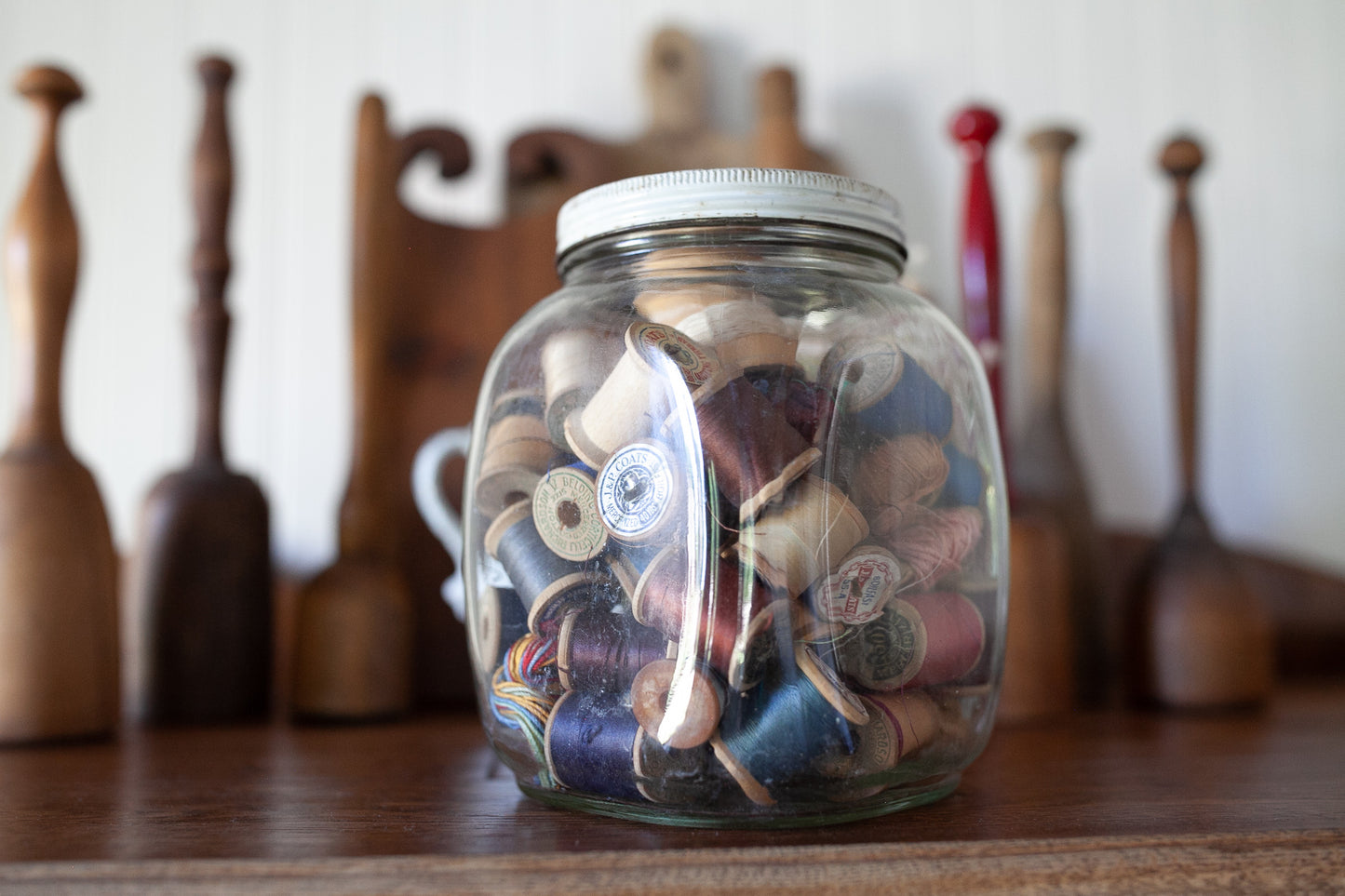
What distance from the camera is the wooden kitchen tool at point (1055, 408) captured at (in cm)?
Result: 85

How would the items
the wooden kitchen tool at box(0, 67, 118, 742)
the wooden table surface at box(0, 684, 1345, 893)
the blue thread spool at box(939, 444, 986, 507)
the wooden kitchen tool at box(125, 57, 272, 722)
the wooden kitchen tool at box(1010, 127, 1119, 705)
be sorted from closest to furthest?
the wooden table surface at box(0, 684, 1345, 893)
the blue thread spool at box(939, 444, 986, 507)
the wooden kitchen tool at box(0, 67, 118, 742)
the wooden kitchen tool at box(125, 57, 272, 722)
the wooden kitchen tool at box(1010, 127, 1119, 705)

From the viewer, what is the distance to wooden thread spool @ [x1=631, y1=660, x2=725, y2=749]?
38cm

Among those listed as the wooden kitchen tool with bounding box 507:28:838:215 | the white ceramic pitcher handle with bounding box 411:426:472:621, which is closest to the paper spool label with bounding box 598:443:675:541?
the white ceramic pitcher handle with bounding box 411:426:472:621

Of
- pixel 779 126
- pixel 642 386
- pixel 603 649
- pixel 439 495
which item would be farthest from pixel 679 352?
pixel 779 126

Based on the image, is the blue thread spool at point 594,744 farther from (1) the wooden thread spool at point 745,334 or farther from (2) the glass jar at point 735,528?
(1) the wooden thread spool at point 745,334

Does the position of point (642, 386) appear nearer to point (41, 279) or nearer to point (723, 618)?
point (723, 618)

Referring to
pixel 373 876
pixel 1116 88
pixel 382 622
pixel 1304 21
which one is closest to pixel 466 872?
pixel 373 876

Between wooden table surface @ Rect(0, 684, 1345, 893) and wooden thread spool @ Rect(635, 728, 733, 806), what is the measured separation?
0.05 feet

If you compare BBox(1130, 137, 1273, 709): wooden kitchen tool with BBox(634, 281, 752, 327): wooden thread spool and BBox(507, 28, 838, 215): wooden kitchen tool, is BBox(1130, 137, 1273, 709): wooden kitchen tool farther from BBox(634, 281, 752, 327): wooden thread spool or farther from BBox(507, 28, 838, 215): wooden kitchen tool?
BBox(634, 281, 752, 327): wooden thread spool

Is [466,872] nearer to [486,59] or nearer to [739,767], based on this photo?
[739,767]

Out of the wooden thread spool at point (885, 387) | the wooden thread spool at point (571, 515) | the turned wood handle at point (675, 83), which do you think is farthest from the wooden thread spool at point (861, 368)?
the turned wood handle at point (675, 83)

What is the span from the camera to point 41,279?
660 mm

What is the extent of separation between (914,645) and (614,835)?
0.14 m

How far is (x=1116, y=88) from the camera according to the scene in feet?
3.31
